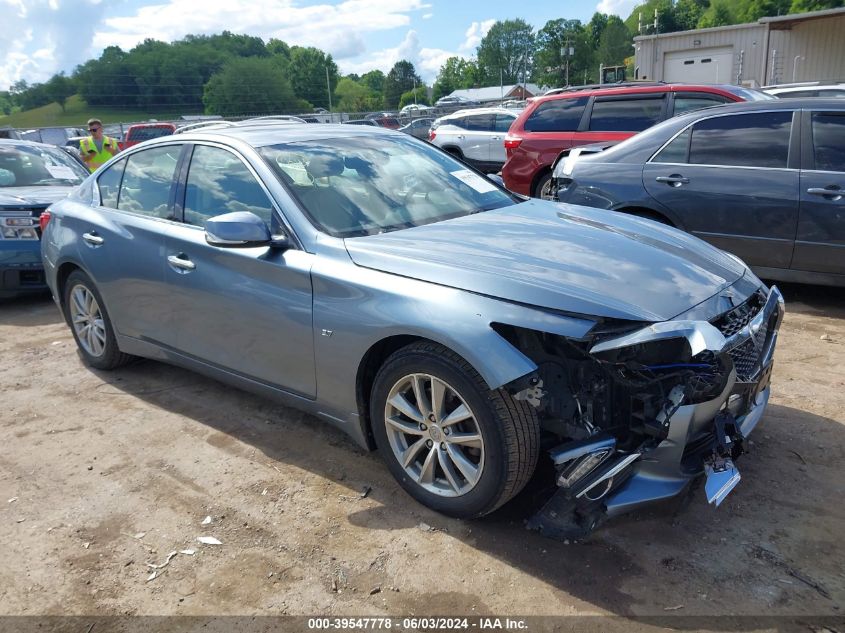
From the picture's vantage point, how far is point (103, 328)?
4797 mm

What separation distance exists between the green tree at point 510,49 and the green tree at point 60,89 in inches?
3770

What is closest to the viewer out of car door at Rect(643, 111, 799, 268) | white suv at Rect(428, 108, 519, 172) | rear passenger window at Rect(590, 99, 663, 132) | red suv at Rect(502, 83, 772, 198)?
car door at Rect(643, 111, 799, 268)

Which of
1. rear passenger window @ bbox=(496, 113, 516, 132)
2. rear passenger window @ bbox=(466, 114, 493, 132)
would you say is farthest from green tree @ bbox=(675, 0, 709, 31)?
rear passenger window @ bbox=(496, 113, 516, 132)

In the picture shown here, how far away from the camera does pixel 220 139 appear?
3.96 metres

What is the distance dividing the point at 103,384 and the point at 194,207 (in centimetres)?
169

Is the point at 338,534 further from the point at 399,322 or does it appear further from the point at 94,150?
the point at 94,150

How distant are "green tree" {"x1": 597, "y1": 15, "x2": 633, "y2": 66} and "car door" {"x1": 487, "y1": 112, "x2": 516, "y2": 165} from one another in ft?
304

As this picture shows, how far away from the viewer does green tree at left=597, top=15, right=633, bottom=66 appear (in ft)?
331

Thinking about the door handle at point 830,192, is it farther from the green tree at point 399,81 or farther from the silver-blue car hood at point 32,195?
the green tree at point 399,81

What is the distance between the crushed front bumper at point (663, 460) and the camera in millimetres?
2553

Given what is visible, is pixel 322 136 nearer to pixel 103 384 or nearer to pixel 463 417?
pixel 463 417

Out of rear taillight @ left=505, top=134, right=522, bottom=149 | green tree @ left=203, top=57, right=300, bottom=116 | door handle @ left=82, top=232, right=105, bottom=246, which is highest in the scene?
green tree @ left=203, top=57, right=300, bottom=116

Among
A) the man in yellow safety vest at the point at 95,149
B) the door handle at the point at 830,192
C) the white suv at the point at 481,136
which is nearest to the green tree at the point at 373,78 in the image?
the white suv at the point at 481,136

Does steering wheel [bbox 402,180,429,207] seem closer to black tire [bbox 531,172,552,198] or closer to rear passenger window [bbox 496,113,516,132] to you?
black tire [bbox 531,172,552,198]
